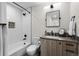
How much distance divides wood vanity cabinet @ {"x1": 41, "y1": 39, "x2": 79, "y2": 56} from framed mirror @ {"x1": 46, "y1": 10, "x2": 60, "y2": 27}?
14.6 inches

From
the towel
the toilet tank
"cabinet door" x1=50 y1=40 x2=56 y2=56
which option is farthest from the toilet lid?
the towel

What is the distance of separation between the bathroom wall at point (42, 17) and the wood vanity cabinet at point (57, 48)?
0.25 meters

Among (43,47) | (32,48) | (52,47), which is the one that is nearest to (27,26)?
(32,48)

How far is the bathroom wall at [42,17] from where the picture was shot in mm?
1657

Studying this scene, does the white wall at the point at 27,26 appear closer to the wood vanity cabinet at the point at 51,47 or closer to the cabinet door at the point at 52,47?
the wood vanity cabinet at the point at 51,47

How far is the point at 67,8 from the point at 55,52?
98 cm

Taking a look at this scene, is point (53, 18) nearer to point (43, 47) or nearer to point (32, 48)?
point (43, 47)

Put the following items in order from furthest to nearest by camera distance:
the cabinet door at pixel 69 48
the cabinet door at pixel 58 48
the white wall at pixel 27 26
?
the white wall at pixel 27 26
the cabinet door at pixel 58 48
the cabinet door at pixel 69 48

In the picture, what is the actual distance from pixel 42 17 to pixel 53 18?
25 cm

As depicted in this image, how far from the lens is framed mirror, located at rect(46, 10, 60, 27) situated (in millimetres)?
1722

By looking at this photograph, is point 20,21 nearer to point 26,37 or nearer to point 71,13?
point 26,37

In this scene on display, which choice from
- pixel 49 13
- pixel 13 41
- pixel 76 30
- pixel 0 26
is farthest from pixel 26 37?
pixel 76 30

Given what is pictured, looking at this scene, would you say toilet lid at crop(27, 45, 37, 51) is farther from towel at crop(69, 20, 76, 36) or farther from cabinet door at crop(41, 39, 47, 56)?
towel at crop(69, 20, 76, 36)

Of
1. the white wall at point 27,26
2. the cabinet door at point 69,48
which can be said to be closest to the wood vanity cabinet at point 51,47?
the cabinet door at point 69,48
